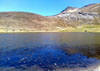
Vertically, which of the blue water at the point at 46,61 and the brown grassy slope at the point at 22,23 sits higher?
the brown grassy slope at the point at 22,23

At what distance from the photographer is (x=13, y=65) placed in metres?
13.9

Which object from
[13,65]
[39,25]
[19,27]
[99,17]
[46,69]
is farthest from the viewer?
[99,17]

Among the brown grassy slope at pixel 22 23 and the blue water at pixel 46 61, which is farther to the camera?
the brown grassy slope at pixel 22 23

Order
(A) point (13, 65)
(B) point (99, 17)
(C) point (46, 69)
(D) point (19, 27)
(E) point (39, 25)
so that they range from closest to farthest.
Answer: (C) point (46, 69) < (A) point (13, 65) < (D) point (19, 27) < (E) point (39, 25) < (B) point (99, 17)

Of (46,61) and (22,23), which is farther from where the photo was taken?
(22,23)

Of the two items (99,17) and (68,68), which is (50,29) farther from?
(68,68)

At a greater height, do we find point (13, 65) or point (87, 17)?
point (87, 17)


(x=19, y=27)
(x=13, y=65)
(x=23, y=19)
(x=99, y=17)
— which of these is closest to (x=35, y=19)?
(x=23, y=19)

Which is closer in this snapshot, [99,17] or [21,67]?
[21,67]

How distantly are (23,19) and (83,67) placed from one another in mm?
117444

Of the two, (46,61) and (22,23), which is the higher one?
(22,23)

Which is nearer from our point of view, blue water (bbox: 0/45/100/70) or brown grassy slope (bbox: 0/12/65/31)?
blue water (bbox: 0/45/100/70)

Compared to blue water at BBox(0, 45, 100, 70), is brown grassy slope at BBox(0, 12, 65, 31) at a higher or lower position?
higher

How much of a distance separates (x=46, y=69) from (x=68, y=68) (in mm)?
2441
